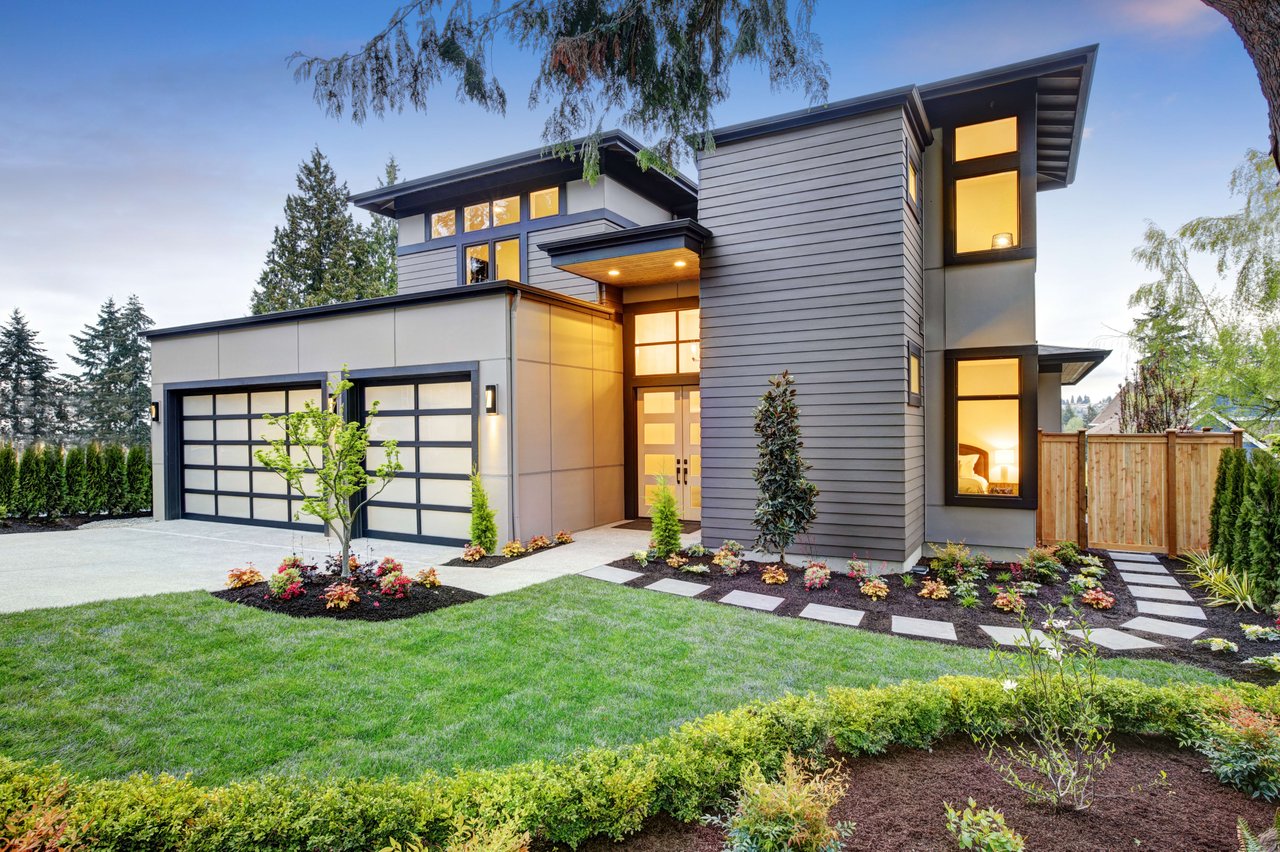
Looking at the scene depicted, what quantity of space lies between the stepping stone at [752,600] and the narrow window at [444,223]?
932cm

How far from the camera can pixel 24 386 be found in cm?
2481

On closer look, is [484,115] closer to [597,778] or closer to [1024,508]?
[597,778]

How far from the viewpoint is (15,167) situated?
1045 cm

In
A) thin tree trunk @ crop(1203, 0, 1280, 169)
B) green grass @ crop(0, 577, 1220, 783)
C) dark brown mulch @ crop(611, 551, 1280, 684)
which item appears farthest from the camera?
dark brown mulch @ crop(611, 551, 1280, 684)

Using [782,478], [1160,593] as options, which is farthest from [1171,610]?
[782,478]

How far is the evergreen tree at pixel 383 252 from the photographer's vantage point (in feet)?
80.0

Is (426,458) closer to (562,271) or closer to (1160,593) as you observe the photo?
(562,271)

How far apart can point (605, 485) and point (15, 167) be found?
11.7 m

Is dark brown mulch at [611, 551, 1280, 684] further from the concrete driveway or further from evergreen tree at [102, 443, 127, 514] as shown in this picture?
evergreen tree at [102, 443, 127, 514]

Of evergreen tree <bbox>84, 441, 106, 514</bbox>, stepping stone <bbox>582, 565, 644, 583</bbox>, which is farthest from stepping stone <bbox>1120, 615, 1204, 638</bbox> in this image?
evergreen tree <bbox>84, 441, 106, 514</bbox>

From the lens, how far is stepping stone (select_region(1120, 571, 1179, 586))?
631 centimetres

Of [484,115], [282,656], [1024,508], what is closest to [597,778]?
[282,656]

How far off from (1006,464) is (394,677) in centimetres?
746

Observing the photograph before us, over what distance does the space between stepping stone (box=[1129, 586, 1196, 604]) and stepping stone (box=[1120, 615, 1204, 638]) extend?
2.91ft
